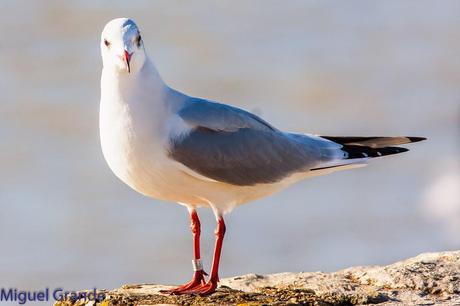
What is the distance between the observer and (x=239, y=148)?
7.84m

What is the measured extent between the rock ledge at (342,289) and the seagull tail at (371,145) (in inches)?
45.2

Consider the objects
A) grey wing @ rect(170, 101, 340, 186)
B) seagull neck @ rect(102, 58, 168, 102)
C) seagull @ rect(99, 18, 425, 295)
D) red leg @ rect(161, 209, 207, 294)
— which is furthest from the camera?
grey wing @ rect(170, 101, 340, 186)

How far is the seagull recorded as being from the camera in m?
7.07

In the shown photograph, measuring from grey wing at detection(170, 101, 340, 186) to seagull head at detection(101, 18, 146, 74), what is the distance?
1.55 ft

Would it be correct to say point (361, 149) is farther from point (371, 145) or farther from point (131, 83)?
point (131, 83)

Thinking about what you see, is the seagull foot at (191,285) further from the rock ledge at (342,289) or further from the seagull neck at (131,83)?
the seagull neck at (131,83)

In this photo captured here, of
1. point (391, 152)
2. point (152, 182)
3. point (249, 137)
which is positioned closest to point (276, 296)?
point (152, 182)

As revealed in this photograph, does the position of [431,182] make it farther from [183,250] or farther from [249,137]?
[249,137]

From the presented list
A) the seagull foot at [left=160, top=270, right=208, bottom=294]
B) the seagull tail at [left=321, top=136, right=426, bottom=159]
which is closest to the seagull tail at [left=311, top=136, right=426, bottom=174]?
the seagull tail at [left=321, top=136, right=426, bottom=159]

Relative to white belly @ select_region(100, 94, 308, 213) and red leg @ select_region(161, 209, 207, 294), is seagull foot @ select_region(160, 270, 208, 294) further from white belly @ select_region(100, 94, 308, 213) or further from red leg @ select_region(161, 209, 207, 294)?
white belly @ select_region(100, 94, 308, 213)

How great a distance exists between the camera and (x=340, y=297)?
637cm

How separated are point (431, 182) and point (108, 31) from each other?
6890 millimetres

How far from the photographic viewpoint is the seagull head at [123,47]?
7004 mm

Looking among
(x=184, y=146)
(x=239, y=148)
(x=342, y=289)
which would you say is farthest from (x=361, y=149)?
(x=342, y=289)
